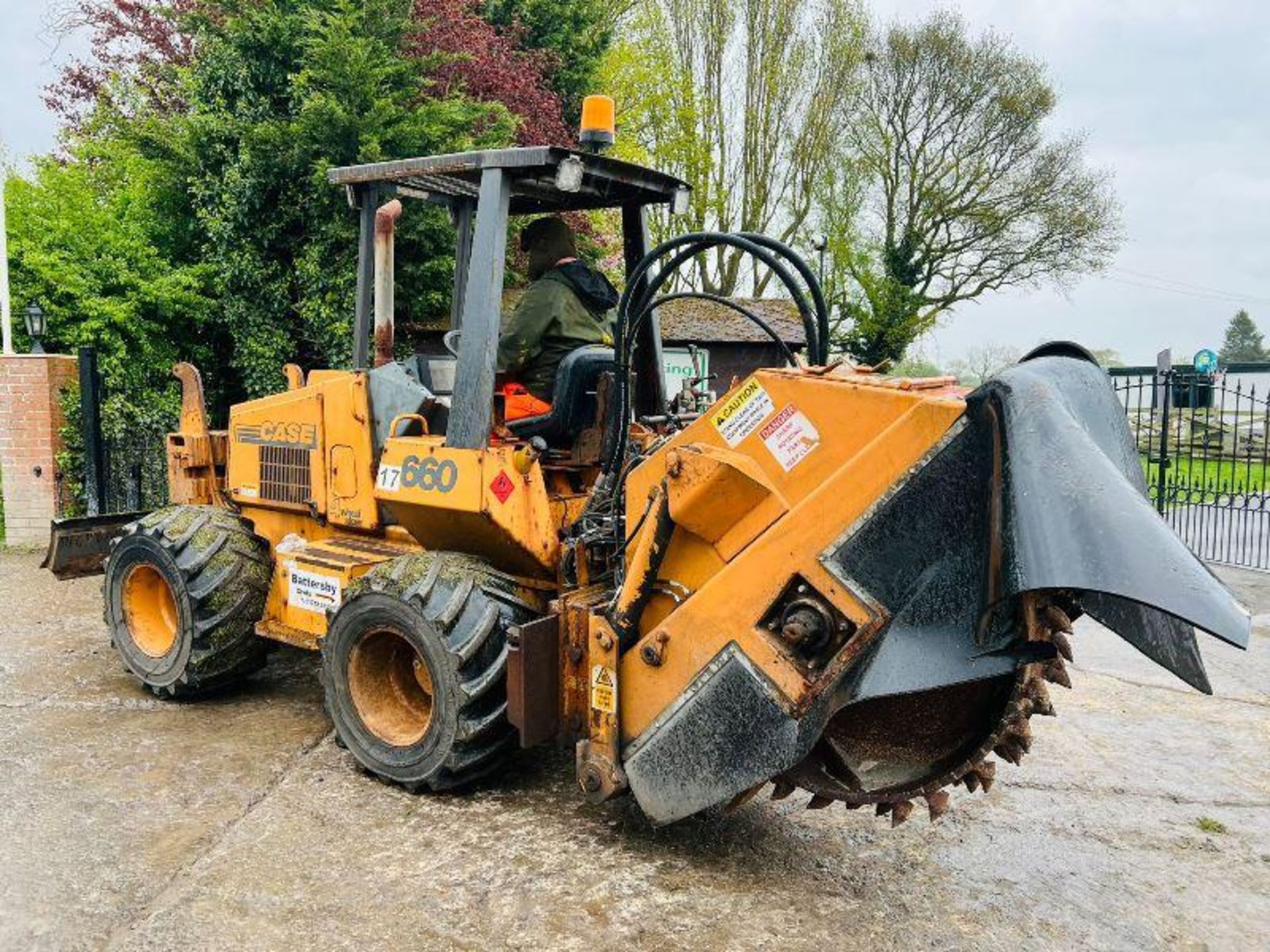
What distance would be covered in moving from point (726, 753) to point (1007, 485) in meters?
1.17

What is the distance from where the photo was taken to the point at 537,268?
14.7ft

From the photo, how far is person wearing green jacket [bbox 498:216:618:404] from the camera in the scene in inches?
168

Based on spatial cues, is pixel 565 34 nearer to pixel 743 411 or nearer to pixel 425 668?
pixel 425 668

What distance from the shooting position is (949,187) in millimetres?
25484

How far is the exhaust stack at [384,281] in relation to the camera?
4422mm

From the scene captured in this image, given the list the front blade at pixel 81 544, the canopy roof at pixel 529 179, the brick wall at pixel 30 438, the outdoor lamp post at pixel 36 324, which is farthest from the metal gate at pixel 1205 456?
the outdoor lamp post at pixel 36 324

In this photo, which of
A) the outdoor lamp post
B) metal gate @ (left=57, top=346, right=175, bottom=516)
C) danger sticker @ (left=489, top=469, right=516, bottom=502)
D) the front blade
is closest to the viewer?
danger sticker @ (left=489, top=469, right=516, bottom=502)

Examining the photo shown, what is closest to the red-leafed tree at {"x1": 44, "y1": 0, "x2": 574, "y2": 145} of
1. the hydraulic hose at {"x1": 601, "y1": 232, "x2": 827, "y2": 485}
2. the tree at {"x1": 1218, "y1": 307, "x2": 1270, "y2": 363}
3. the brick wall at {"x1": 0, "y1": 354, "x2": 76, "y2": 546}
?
the brick wall at {"x1": 0, "y1": 354, "x2": 76, "y2": 546}

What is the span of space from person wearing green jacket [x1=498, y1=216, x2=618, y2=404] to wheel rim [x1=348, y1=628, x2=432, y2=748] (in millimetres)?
1222

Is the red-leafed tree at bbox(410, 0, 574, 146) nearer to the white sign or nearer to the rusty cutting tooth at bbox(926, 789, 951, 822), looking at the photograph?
the white sign

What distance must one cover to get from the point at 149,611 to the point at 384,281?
2.31 meters

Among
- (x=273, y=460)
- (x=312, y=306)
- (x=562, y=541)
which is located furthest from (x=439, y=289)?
(x=562, y=541)

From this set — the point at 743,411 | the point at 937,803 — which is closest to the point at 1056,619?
the point at 937,803

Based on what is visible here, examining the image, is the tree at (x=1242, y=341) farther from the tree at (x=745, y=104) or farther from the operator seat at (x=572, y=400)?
the operator seat at (x=572, y=400)
